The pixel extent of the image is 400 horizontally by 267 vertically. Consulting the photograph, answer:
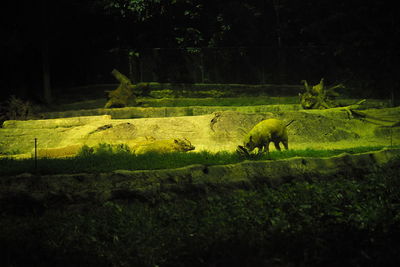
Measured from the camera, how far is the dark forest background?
53.1 feet

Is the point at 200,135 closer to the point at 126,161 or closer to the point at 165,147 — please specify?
the point at 165,147

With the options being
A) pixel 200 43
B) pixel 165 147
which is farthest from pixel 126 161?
pixel 200 43

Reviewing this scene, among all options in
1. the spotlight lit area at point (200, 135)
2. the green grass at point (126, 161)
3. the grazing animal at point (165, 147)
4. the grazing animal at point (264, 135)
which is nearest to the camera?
the spotlight lit area at point (200, 135)

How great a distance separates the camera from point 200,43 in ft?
57.6

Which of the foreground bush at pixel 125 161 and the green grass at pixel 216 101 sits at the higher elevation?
the green grass at pixel 216 101

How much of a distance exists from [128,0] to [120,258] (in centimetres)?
1270

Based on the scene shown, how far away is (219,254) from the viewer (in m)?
5.11

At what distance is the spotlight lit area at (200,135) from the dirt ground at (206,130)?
47mm

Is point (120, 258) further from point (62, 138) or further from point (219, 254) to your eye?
point (62, 138)

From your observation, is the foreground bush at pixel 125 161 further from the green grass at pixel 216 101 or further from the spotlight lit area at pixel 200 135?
the green grass at pixel 216 101

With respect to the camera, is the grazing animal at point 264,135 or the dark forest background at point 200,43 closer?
the grazing animal at point 264,135

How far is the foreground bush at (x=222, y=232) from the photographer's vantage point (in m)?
5.11

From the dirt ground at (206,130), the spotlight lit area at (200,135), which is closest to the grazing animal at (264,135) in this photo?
the spotlight lit area at (200,135)

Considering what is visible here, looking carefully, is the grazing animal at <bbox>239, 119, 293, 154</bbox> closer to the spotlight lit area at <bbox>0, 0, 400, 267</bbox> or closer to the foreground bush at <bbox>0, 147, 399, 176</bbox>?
the spotlight lit area at <bbox>0, 0, 400, 267</bbox>
